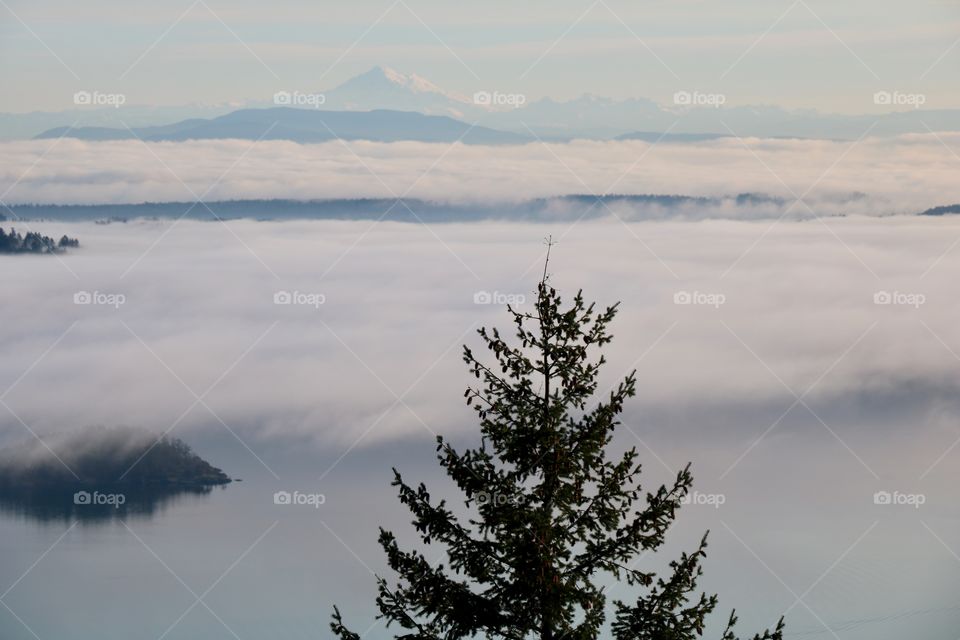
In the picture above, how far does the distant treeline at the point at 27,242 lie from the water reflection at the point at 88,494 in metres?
9.24

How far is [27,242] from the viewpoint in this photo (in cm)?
4606

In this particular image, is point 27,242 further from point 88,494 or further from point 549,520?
point 549,520

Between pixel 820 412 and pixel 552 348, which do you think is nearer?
pixel 552 348

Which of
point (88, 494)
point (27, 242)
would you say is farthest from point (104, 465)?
point (27, 242)

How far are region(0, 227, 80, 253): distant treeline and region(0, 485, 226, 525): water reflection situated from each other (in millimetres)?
9243

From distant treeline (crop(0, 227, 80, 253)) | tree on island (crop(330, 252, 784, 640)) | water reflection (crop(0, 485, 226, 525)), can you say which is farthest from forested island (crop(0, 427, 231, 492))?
tree on island (crop(330, 252, 784, 640))

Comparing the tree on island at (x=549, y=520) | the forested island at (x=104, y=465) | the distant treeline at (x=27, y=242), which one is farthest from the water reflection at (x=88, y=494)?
the tree on island at (x=549, y=520)

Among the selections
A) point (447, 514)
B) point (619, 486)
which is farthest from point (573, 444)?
point (447, 514)

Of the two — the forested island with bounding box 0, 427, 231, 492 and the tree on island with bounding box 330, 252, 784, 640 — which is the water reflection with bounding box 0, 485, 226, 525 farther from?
the tree on island with bounding box 330, 252, 784, 640

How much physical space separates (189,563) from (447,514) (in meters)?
43.3

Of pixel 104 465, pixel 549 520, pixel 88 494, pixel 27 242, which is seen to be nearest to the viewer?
pixel 549 520

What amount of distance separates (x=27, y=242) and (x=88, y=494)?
1178 cm

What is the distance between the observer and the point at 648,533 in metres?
9.41

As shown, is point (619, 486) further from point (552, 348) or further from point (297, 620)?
point (297, 620)
